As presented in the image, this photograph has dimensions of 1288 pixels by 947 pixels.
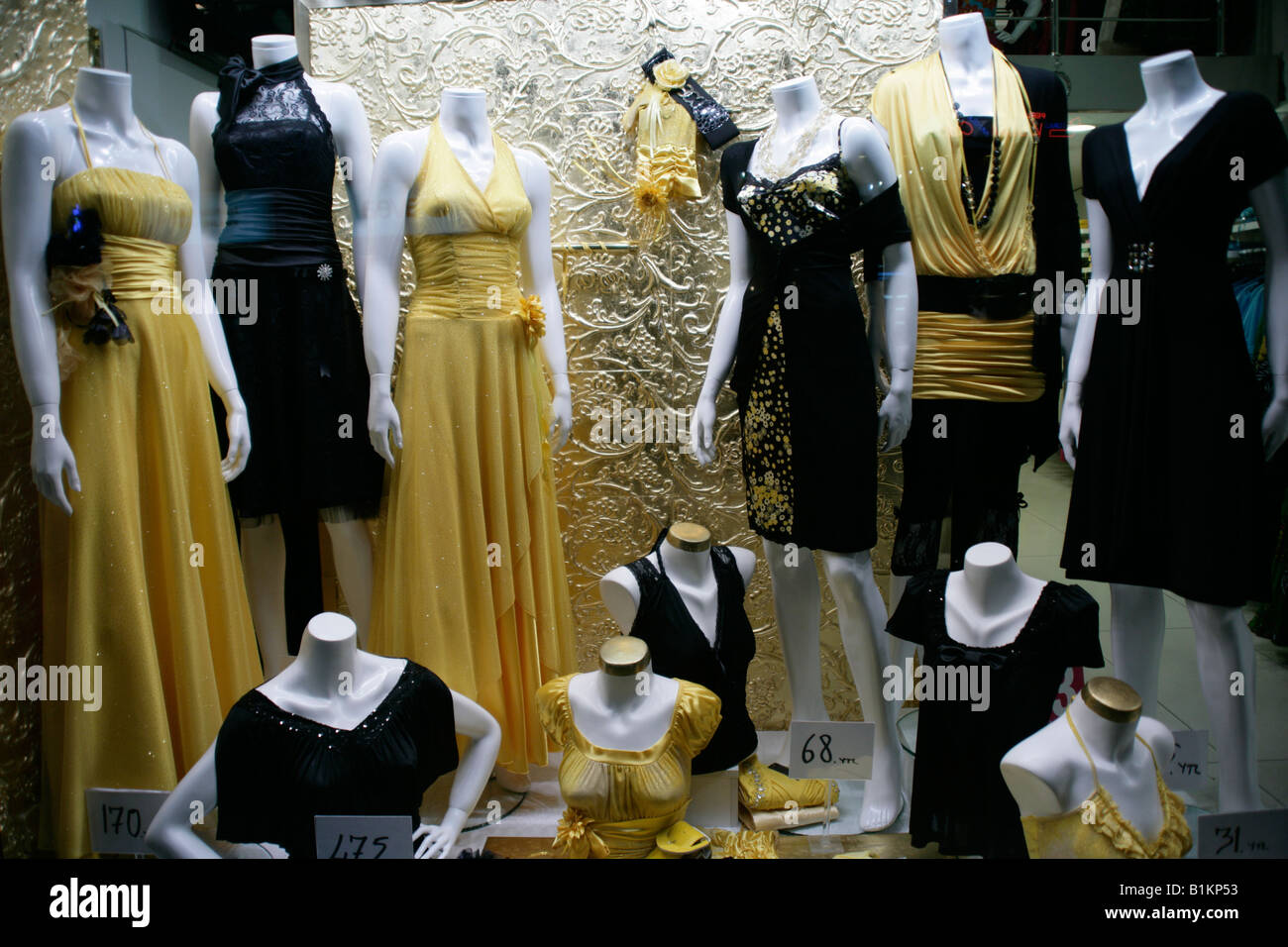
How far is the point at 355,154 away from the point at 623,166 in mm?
746

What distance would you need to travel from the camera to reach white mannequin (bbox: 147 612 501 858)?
1940mm

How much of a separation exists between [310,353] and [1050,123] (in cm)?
162

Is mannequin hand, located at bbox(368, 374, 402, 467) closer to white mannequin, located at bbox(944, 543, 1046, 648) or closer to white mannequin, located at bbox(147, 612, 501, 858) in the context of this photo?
white mannequin, located at bbox(147, 612, 501, 858)

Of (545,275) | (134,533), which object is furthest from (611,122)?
(134,533)

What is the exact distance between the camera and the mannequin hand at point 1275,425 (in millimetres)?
2000

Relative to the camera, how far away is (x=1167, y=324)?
2.07m

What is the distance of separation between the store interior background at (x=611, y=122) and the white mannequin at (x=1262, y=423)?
0.03 m

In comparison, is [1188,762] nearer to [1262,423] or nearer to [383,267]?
[1262,423]

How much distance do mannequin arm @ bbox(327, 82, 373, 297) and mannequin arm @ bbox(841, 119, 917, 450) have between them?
1.06 m

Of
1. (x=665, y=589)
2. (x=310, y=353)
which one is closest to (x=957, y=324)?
(x=665, y=589)

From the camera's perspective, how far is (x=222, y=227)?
240 centimetres

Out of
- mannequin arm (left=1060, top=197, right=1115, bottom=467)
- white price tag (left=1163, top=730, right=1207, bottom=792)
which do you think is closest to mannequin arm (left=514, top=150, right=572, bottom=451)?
mannequin arm (left=1060, top=197, right=1115, bottom=467)
